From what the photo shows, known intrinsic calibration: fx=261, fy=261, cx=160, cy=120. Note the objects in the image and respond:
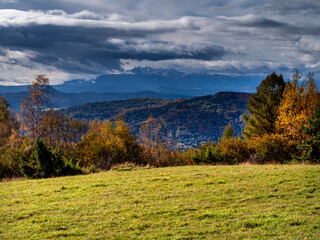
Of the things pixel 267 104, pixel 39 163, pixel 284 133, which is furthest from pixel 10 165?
pixel 267 104

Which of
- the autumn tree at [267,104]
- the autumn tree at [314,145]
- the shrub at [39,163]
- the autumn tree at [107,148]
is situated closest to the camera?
the shrub at [39,163]

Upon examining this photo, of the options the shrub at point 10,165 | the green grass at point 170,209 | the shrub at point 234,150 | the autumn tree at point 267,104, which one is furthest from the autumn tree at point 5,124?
the autumn tree at point 267,104

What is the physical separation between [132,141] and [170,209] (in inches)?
1430

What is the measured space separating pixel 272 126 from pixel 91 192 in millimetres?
42491

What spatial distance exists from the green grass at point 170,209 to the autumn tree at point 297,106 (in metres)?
23.3

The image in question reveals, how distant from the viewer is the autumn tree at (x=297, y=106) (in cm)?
3972

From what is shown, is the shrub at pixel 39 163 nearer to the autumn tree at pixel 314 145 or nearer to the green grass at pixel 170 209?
the green grass at pixel 170 209

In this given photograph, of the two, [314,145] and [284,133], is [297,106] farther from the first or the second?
[314,145]

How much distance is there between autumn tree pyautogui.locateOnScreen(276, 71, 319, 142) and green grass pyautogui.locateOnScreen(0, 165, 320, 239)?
76.5ft

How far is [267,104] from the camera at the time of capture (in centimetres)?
4900

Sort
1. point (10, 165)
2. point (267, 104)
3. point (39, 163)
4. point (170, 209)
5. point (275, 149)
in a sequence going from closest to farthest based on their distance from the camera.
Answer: point (170, 209)
point (39, 163)
point (10, 165)
point (275, 149)
point (267, 104)

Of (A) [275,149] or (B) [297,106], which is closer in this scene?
(A) [275,149]

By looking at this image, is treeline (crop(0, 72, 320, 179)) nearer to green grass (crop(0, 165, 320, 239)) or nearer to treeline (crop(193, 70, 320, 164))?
treeline (crop(193, 70, 320, 164))

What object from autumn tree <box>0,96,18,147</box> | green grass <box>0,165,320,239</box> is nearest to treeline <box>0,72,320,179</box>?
autumn tree <box>0,96,18,147</box>
